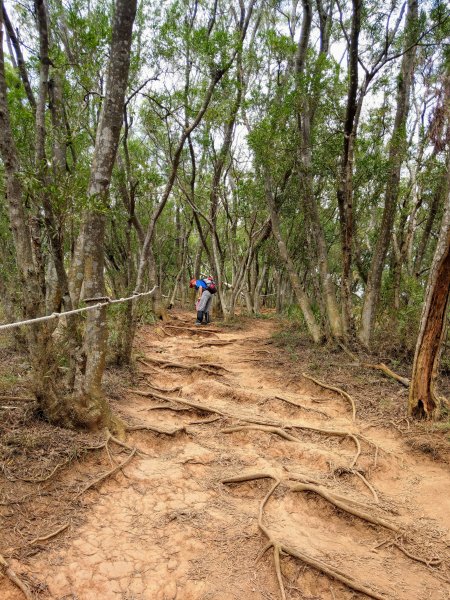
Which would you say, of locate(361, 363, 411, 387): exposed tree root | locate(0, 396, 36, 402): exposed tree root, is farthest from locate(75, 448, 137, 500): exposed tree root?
locate(361, 363, 411, 387): exposed tree root

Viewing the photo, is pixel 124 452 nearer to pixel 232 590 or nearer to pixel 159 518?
pixel 159 518

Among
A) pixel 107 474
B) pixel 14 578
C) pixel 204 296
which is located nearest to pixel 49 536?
pixel 14 578

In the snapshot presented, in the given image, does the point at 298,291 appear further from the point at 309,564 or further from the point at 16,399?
the point at 309,564

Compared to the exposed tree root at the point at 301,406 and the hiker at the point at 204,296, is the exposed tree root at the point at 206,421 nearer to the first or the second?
the exposed tree root at the point at 301,406

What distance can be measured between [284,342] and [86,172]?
649cm

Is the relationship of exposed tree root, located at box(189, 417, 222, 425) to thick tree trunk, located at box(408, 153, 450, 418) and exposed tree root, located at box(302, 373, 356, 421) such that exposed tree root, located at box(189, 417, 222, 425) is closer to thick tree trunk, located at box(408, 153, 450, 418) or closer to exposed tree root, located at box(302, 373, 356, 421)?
exposed tree root, located at box(302, 373, 356, 421)

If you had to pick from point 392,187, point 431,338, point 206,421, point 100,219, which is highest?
point 392,187

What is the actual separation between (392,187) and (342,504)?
→ 700 centimetres

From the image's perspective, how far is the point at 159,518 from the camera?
329 centimetres

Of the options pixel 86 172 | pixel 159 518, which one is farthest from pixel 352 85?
pixel 159 518

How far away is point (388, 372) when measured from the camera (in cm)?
712

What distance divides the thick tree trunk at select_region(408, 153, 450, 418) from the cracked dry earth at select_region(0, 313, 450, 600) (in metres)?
0.69

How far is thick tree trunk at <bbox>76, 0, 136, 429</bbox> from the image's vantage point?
406 cm

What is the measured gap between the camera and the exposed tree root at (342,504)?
136 inches
